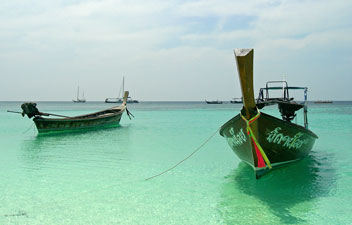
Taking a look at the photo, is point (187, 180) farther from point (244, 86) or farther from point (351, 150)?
point (351, 150)

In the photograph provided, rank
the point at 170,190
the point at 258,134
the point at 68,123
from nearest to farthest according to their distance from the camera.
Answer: the point at 258,134, the point at 170,190, the point at 68,123

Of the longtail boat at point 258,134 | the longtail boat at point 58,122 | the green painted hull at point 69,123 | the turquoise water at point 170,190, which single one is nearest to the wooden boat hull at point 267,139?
the longtail boat at point 258,134

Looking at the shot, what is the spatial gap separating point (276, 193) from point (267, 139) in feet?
3.40

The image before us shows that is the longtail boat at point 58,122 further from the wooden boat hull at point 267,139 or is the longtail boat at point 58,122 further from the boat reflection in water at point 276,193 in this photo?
the wooden boat hull at point 267,139

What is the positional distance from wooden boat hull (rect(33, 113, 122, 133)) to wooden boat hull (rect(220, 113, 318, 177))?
42.2 ft

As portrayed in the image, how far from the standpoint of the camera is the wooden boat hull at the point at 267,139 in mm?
5699

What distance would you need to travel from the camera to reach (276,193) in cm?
574

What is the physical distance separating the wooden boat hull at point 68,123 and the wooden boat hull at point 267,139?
12.9 meters

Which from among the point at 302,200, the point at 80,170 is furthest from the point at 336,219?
the point at 80,170

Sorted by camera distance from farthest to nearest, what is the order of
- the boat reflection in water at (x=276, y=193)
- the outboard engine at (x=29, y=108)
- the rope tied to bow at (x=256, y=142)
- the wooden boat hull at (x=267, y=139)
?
the outboard engine at (x=29, y=108) < the wooden boat hull at (x=267, y=139) < the rope tied to bow at (x=256, y=142) < the boat reflection in water at (x=276, y=193)

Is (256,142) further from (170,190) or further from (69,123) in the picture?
(69,123)

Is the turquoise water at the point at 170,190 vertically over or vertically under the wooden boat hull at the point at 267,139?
under

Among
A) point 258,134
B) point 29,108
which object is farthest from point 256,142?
point 29,108

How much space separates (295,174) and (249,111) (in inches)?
106
